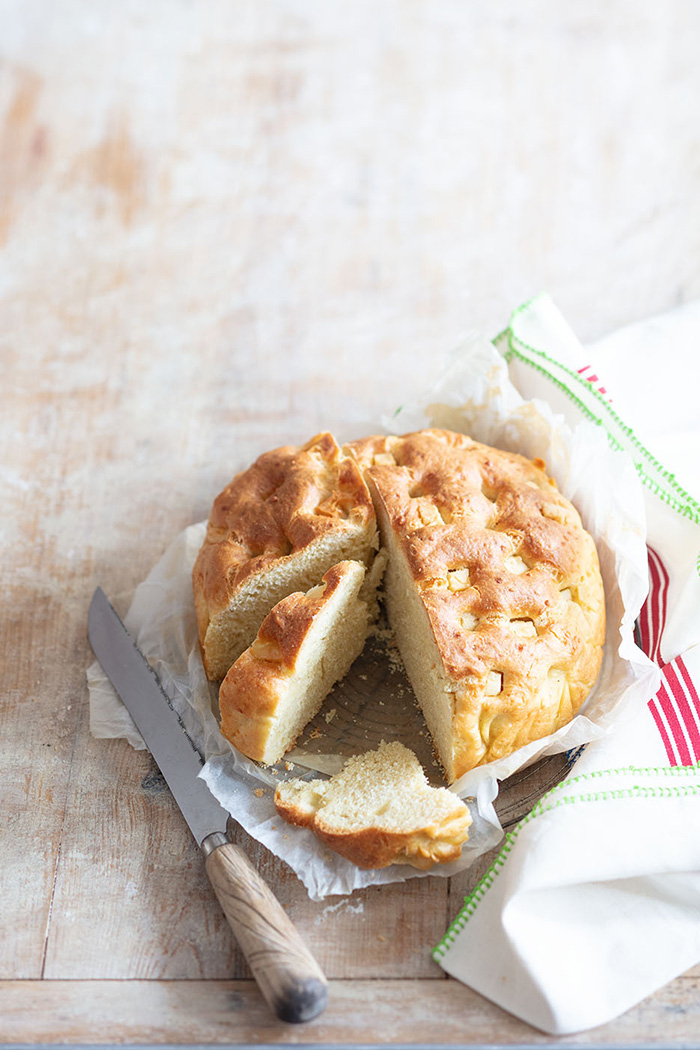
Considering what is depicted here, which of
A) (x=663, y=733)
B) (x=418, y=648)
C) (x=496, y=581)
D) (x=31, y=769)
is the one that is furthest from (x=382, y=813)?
(x=31, y=769)

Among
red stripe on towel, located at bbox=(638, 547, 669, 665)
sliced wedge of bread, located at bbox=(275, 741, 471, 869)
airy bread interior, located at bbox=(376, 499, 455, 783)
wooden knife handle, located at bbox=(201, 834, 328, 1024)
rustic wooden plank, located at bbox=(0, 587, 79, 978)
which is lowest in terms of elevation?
rustic wooden plank, located at bbox=(0, 587, 79, 978)

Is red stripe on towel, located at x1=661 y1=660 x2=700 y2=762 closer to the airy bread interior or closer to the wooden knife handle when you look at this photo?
the airy bread interior

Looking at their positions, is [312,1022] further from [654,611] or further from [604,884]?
[654,611]

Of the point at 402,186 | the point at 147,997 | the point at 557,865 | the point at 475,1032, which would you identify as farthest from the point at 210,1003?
the point at 402,186

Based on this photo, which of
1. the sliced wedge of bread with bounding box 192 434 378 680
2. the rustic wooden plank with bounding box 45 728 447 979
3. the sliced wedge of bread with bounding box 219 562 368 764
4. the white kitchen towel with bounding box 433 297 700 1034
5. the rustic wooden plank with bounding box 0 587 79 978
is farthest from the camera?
the sliced wedge of bread with bounding box 192 434 378 680

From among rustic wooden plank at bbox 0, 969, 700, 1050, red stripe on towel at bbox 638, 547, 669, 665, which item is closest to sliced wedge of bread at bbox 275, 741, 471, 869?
rustic wooden plank at bbox 0, 969, 700, 1050

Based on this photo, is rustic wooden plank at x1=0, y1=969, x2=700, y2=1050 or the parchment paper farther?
the parchment paper

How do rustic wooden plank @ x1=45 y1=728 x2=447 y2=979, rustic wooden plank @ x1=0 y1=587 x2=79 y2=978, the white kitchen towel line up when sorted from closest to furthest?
the white kitchen towel < rustic wooden plank @ x1=45 y1=728 x2=447 y2=979 < rustic wooden plank @ x1=0 y1=587 x2=79 y2=978
